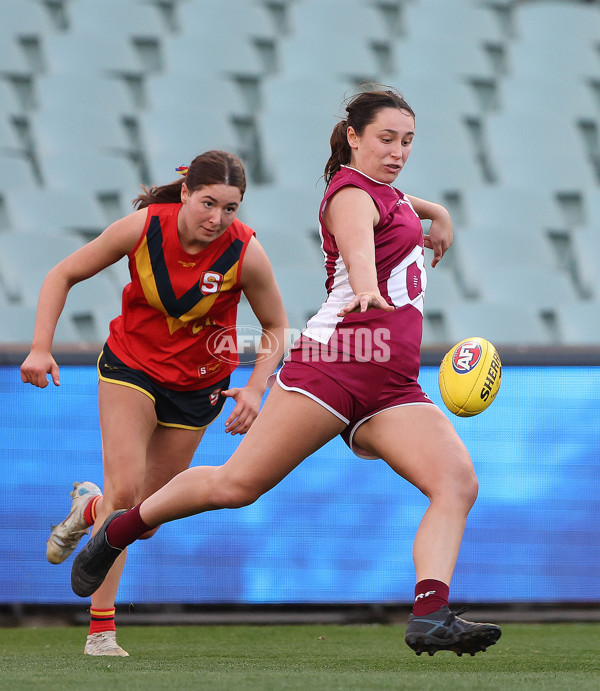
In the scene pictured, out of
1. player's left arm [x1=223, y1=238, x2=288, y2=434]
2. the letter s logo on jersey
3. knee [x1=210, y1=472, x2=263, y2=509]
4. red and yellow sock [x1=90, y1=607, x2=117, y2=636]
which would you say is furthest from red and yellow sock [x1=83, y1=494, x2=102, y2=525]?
knee [x1=210, y1=472, x2=263, y2=509]

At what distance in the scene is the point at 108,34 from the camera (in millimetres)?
9570

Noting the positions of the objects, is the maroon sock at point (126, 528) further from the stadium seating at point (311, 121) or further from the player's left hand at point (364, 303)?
the stadium seating at point (311, 121)

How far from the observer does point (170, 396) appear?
3588 millimetres

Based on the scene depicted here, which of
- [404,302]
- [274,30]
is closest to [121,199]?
[274,30]

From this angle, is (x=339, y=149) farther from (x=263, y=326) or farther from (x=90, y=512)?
(x=90, y=512)

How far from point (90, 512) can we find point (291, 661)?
98 cm

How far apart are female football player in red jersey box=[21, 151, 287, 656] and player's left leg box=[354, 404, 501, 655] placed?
764 millimetres

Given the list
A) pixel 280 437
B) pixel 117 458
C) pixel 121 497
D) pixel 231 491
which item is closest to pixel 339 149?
pixel 280 437

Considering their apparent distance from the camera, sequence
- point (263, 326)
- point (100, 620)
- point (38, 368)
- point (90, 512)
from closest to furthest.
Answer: point (38, 368)
point (100, 620)
point (263, 326)
point (90, 512)

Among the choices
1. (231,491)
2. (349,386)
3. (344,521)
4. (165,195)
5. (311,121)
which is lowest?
(344,521)

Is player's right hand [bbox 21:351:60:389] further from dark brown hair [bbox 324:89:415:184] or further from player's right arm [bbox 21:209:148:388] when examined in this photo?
dark brown hair [bbox 324:89:415:184]

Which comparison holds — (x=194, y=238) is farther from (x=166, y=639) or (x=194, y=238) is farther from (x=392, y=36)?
(x=392, y=36)

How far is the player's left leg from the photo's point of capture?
2.45 meters

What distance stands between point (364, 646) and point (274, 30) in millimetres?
7490
